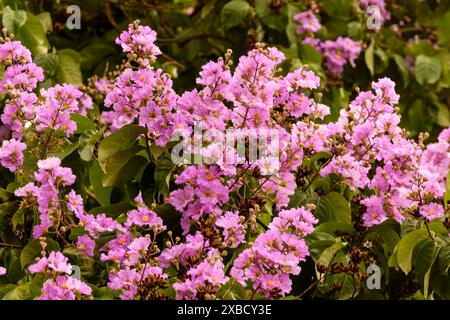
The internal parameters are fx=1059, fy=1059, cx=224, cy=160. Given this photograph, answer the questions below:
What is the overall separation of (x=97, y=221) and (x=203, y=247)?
0.33 metres

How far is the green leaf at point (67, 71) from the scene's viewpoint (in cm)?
375

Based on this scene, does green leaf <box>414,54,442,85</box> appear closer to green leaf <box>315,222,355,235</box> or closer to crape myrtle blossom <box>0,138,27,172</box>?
green leaf <box>315,222,355,235</box>

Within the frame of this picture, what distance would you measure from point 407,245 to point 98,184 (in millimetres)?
808

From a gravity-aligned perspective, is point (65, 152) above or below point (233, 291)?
above

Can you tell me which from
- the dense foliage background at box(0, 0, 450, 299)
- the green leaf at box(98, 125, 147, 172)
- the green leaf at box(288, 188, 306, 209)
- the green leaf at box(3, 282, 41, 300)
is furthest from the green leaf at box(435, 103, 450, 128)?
the green leaf at box(3, 282, 41, 300)

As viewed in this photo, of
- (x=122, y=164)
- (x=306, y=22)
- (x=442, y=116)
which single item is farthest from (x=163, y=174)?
(x=442, y=116)

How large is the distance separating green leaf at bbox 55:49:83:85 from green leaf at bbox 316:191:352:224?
1.38 meters

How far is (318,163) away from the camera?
2727 mm

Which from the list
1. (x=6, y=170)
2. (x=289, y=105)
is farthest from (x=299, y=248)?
(x=6, y=170)

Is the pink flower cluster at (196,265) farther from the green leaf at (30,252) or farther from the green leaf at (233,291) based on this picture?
the green leaf at (30,252)

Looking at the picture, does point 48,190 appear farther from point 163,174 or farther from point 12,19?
point 12,19

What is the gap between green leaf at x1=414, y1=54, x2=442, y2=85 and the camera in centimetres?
454

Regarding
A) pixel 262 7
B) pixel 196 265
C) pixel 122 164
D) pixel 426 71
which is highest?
pixel 262 7

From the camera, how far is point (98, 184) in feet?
8.96
